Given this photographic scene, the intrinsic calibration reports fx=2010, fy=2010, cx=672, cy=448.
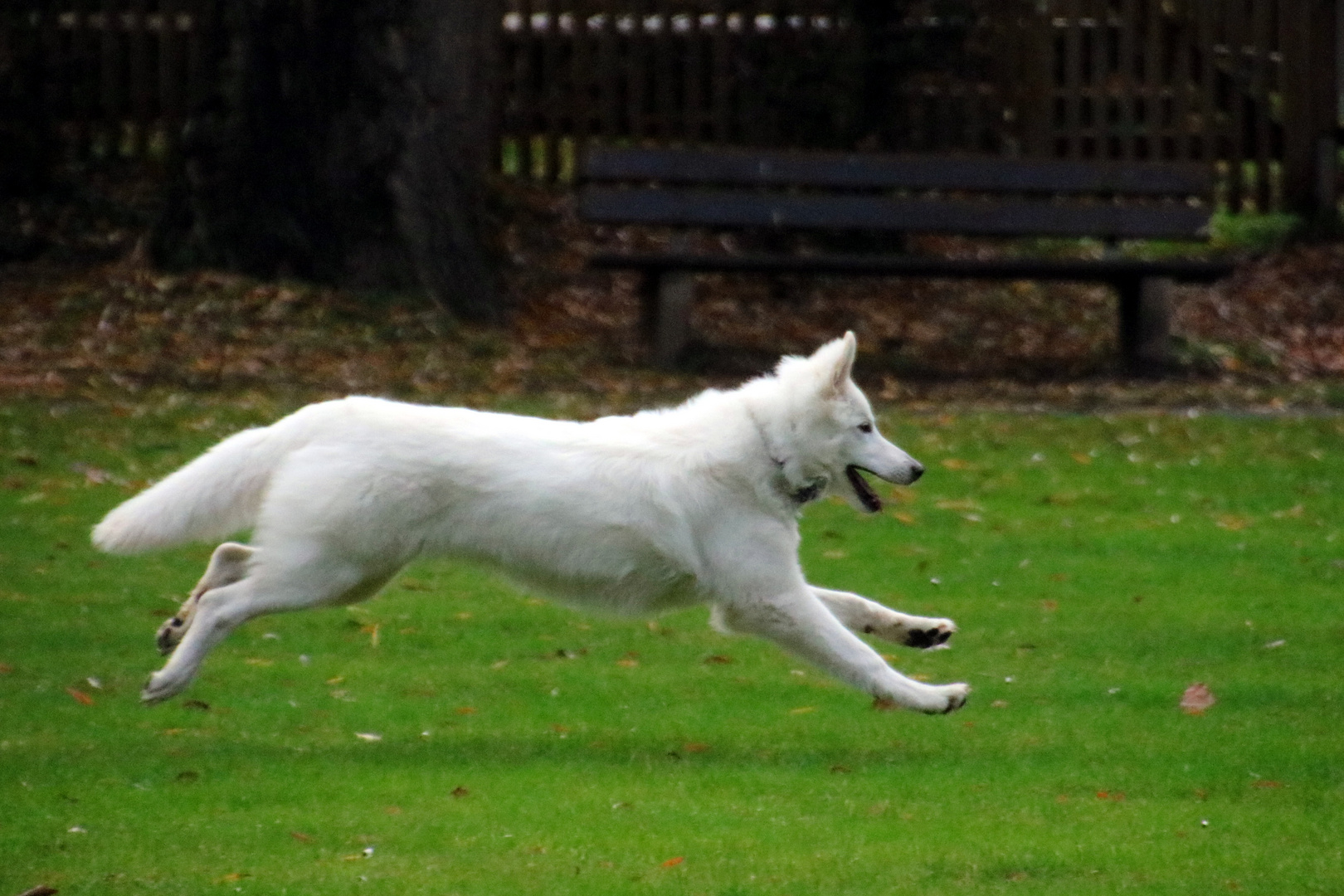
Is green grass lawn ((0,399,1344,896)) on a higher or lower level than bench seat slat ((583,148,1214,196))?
lower

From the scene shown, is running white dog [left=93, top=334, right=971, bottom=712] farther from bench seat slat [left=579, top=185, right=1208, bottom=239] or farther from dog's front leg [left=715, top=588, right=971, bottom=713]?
bench seat slat [left=579, top=185, right=1208, bottom=239]

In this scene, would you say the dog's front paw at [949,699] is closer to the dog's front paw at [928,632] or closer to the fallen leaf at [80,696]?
the dog's front paw at [928,632]

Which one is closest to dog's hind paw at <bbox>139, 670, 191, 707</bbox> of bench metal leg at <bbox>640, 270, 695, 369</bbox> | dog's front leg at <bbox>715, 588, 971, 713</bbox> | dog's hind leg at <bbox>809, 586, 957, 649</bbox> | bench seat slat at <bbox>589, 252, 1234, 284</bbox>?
dog's front leg at <bbox>715, 588, 971, 713</bbox>

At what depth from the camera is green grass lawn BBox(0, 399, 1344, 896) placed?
17.3ft

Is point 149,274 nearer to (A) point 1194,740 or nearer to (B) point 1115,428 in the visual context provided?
(B) point 1115,428

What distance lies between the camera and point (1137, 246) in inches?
720

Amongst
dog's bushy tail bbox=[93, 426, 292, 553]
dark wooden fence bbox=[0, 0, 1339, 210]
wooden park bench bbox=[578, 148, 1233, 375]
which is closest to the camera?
dog's bushy tail bbox=[93, 426, 292, 553]

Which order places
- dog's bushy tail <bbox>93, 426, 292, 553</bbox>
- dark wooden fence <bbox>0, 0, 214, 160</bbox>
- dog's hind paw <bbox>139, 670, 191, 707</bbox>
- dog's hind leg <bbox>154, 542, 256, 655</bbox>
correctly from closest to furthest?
dog's hind paw <bbox>139, 670, 191, 707</bbox>
dog's bushy tail <bbox>93, 426, 292, 553</bbox>
dog's hind leg <bbox>154, 542, 256, 655</bbox>
dark wooden fence <bbox>0, 0, 214, 160</bbox>

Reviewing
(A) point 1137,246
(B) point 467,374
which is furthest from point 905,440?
(A) point 1137,246

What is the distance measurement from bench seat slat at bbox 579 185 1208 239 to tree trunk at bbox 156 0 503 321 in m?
1.28

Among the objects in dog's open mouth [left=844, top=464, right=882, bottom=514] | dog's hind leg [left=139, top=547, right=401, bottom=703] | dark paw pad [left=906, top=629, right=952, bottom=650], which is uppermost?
dog's open mouth [left=844, top=464, right=882, bottom=514]

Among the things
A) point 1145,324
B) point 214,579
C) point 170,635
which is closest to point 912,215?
point 1145,324

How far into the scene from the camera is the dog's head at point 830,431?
21.8ft

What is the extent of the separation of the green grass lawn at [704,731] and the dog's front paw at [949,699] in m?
0.18
